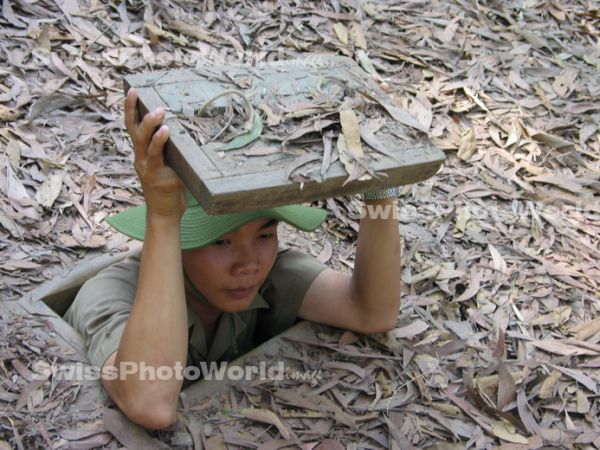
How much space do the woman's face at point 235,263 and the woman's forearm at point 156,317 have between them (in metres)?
0.29

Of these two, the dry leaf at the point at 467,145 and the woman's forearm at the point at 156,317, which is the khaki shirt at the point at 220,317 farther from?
the dry leaf at the point at 467,145

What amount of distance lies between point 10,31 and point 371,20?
81.4 inches

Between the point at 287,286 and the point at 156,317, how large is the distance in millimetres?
770

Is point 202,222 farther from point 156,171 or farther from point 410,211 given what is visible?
point 410,211

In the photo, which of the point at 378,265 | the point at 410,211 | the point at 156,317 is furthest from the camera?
the point at 410,211

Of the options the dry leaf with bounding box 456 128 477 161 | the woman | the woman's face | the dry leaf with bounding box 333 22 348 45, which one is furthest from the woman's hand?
the dry leaf with bounding box 333 22 348 45

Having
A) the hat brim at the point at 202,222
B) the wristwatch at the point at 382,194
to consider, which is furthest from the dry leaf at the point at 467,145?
the hat brim at the point at 202,222

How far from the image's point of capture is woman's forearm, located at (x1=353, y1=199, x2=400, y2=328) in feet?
8.58

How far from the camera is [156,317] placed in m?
2.12

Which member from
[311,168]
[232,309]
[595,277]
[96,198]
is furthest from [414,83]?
[311,168]

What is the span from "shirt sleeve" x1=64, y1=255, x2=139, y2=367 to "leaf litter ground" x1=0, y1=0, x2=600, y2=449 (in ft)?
0.39

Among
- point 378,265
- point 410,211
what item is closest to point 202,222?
point 378,265

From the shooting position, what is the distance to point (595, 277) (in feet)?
11.1

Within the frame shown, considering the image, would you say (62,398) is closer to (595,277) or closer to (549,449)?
(549,449)
